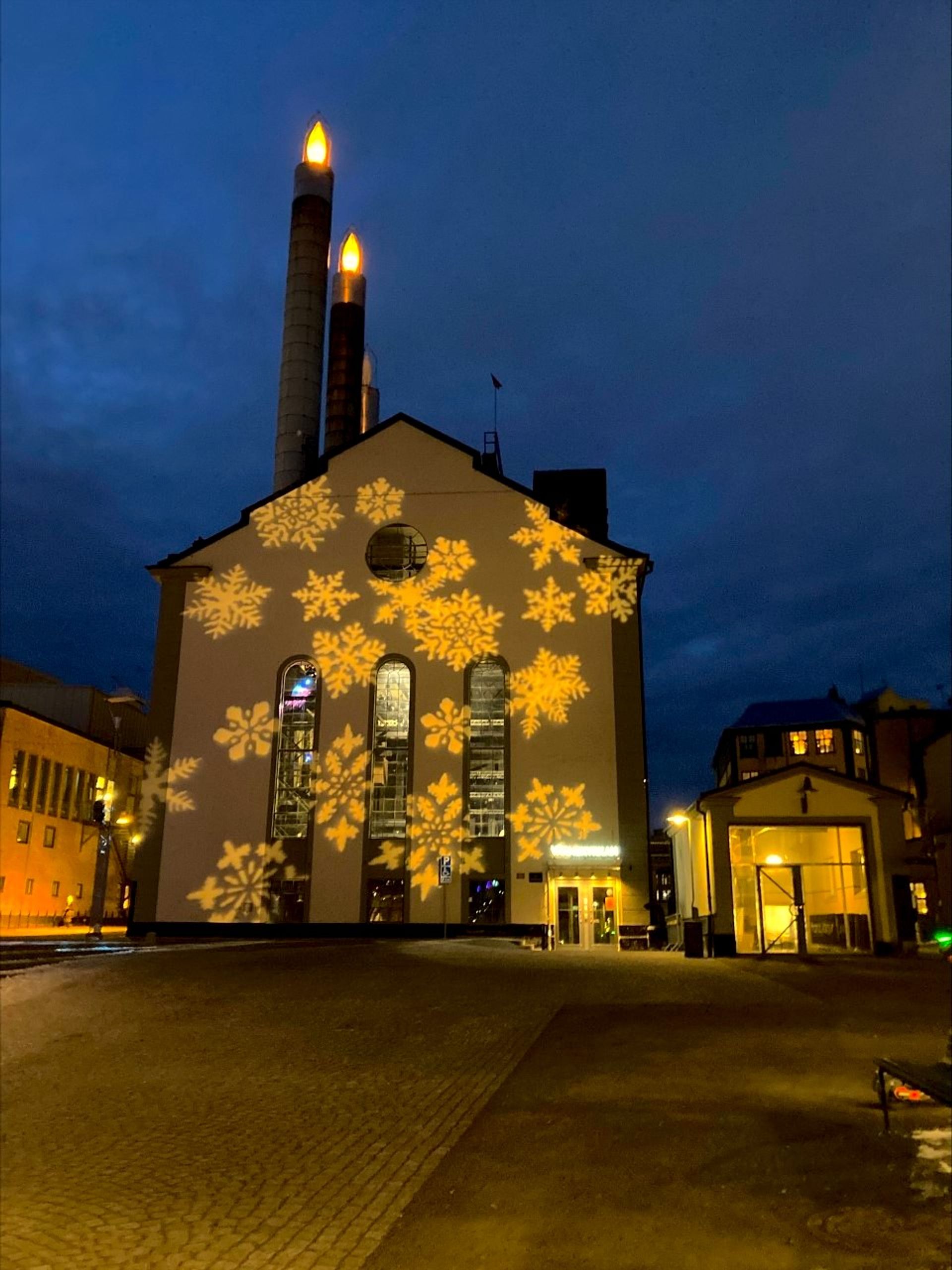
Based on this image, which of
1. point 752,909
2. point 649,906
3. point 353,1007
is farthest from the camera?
point 649,906

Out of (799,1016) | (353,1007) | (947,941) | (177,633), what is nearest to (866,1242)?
(947,941)

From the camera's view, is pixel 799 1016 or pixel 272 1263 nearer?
pixel 272 1263

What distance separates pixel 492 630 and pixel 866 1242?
27574mm

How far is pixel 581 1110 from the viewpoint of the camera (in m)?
8.29

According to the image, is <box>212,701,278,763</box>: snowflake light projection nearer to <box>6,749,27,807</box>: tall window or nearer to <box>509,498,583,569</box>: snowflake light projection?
<box>509,498,583,569</box>: snowflake light projection

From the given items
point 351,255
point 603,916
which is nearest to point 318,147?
point 351,255

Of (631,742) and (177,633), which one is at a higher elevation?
(177,633)

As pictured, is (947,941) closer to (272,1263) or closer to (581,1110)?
(581,1110)

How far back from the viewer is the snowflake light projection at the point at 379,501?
3459cm

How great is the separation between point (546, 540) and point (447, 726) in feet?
22.7

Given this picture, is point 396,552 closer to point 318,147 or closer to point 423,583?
point 423,583

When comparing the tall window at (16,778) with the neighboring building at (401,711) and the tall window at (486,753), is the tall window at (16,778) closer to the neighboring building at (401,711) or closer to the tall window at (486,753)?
the neighboring building at (401,711)

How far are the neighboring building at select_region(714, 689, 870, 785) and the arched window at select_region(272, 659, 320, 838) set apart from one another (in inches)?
1490

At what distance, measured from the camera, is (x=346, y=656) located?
33094 mm
